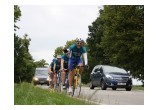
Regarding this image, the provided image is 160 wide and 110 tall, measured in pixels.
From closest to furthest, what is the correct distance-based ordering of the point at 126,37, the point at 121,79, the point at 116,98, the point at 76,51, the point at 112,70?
the point at 76,51 < the point at 116,98 < the point at 121,79 < the point at 112,70 < the point at 126,37

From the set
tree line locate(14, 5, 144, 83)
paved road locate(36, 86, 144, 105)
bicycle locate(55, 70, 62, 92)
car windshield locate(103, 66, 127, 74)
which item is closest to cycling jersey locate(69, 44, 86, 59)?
paved road locate(36, 86, 144, 105)

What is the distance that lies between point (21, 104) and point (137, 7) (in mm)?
25663

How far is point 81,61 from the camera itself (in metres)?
16.6

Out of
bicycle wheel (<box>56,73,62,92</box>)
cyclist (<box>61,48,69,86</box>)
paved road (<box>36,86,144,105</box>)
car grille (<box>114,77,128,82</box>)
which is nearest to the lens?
paved road (<box>36,86,144,105</box>)

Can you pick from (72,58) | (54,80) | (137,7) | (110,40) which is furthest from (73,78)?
(110,40)

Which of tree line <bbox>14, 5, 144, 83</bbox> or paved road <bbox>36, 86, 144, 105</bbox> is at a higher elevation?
tree line <bbox>14, 5, 144, 83</bbox>

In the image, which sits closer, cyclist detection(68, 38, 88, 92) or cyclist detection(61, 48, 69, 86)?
cyclist detection(68, 38, 88, 92)

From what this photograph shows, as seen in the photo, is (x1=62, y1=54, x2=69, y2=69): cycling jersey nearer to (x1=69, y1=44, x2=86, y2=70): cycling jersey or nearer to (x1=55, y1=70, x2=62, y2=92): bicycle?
(x1=55, y1=70, x2=62, y2=92): bicycle

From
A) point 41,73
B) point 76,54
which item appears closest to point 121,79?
point 76,54

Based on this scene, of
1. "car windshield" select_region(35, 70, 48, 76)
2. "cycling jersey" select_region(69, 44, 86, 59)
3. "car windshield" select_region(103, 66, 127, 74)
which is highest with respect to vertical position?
"cycling jersey" select_region(69, 44, 86, 59)

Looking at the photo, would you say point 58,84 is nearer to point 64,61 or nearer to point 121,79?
point 64,61

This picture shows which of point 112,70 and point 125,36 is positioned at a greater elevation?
point 125,36
